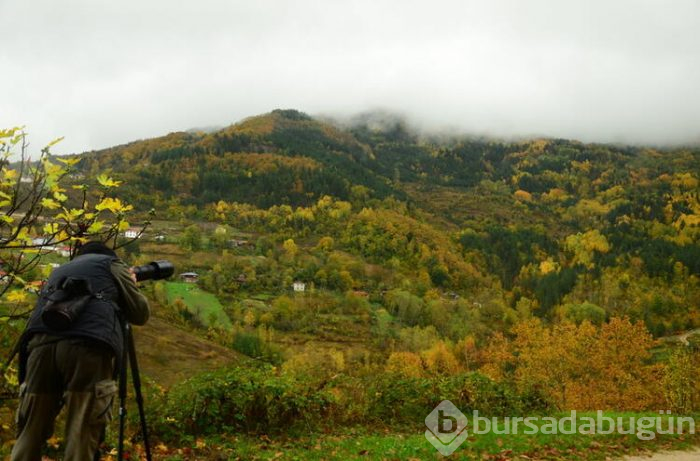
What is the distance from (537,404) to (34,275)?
13.1 meters

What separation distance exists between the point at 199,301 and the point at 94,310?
89.0 meters

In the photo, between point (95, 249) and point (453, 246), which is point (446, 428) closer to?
point (95, 249)

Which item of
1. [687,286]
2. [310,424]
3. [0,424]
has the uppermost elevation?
[0,424]

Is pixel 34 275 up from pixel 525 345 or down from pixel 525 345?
up

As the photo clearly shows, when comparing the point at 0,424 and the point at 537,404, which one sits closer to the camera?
the point at 0,424

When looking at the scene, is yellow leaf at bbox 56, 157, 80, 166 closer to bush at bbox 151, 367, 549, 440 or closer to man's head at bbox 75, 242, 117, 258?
man's head at bbox 75, 242, 117, 258

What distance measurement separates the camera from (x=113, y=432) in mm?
6723

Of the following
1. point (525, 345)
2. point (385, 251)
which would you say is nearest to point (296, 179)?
point (385, 251)

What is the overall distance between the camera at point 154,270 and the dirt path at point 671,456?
877 centimetres

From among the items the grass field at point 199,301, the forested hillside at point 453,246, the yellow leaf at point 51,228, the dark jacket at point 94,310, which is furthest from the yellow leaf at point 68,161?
the forested hillside at point 453,246

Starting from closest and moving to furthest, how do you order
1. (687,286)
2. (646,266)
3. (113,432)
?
(113,432) → (687,286) → (646,266)

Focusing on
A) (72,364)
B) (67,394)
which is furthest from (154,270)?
(67,394)

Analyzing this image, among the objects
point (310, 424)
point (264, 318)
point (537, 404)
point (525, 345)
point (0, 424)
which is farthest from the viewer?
point (264, 318)

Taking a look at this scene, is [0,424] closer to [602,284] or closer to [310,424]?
[310,424]
